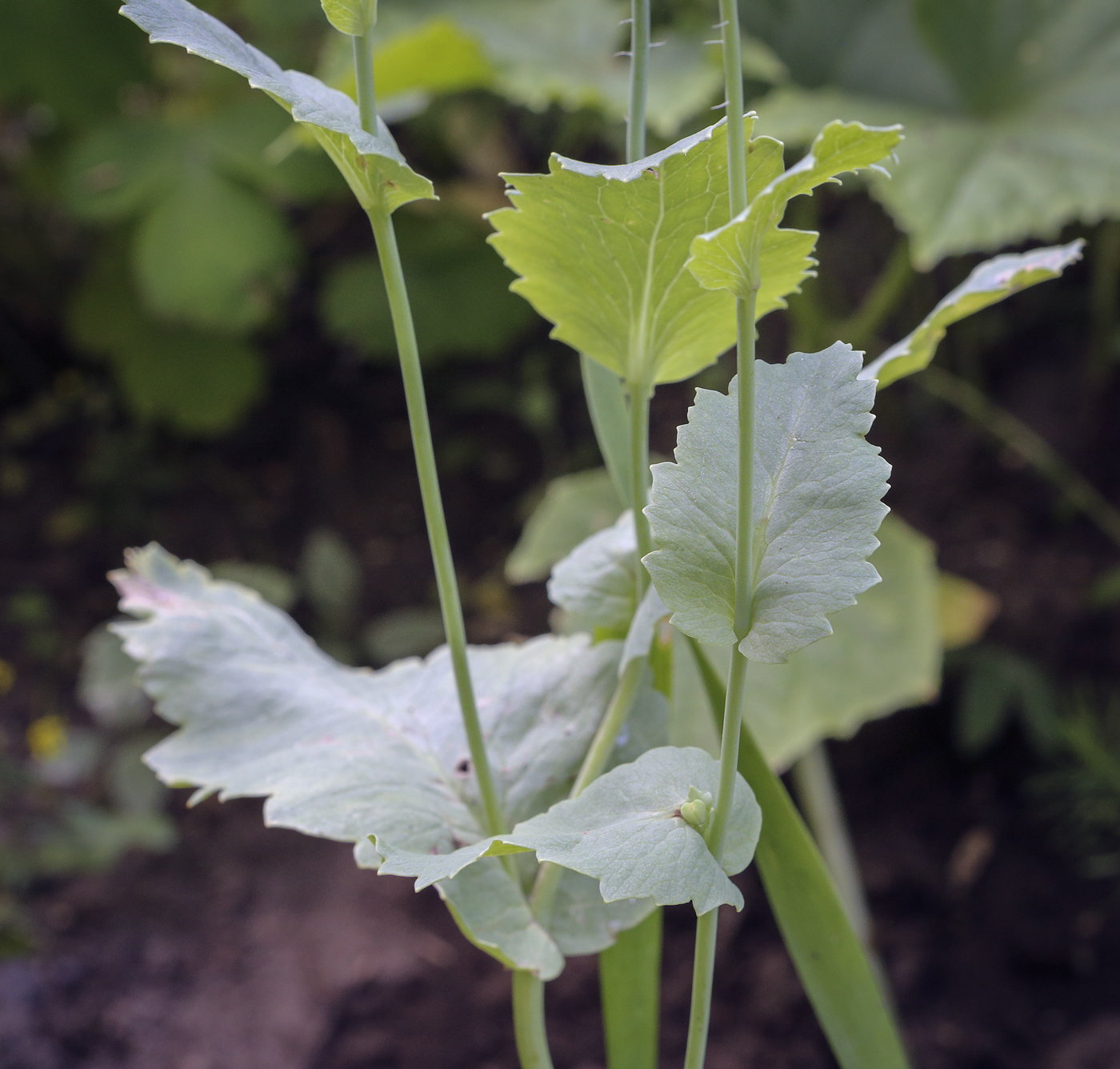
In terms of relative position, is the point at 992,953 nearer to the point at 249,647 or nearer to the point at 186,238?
the point at 249,647

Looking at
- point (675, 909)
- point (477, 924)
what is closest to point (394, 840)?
point (477, 924)

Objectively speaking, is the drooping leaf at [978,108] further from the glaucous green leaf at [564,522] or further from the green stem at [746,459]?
the green stem at [746,459]

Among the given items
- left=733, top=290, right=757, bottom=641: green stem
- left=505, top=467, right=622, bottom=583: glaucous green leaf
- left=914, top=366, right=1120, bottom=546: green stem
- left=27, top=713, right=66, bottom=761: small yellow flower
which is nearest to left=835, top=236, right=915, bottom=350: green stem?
left=914, top=366, right=1120, bottom=546: green stem

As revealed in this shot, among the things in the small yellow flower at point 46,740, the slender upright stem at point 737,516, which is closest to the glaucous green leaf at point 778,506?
the slender upright stem at point 737,516

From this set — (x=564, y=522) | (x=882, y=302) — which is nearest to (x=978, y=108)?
(x=882, y=302)

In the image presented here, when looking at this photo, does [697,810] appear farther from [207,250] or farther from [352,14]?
[207,250]

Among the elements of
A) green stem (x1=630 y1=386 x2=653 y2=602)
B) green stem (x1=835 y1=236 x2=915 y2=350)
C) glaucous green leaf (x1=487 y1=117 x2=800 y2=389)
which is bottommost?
green stem (x1=630 y1=386 x2=653 y2=602)

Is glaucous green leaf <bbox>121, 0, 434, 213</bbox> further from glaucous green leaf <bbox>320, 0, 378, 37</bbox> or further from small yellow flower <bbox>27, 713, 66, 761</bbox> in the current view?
small yellow flower <bbox>27, 713, 66, 761</bbox>
